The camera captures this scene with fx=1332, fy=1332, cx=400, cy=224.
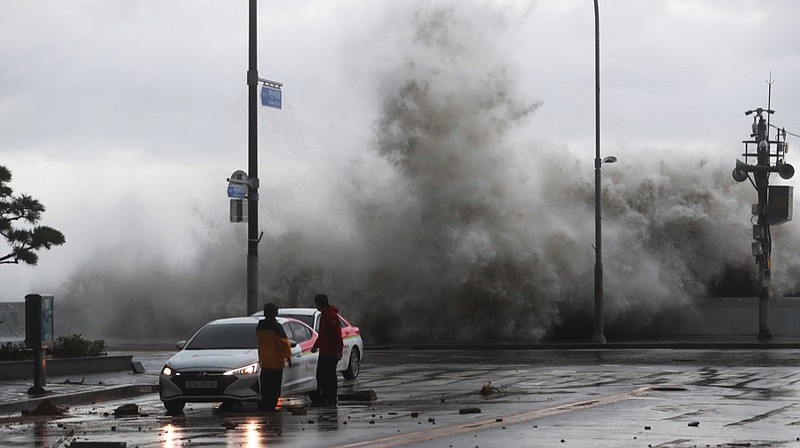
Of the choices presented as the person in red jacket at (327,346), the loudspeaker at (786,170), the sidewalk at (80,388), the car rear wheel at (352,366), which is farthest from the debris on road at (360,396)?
the loudspeaker at (786,170)

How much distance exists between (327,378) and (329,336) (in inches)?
24.6

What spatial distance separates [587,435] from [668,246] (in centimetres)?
4044

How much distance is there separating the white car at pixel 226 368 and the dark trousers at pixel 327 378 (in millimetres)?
506

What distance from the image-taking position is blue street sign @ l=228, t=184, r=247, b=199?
2542cm

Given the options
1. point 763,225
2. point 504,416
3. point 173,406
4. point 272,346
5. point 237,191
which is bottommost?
point 173,406

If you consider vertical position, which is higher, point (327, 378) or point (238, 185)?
point (238, 185)

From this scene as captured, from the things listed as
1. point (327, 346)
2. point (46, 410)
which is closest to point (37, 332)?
point (46, 410)

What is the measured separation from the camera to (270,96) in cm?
2612

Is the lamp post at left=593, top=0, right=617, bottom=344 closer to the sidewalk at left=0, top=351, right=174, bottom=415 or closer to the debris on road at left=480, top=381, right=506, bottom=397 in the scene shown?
the sidewalk at left=0, top=351, right=174, bottom=415

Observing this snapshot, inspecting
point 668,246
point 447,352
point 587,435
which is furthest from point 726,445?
point 668,246

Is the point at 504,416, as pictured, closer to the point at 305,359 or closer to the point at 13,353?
the point at 305,359

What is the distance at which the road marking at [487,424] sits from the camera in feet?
42.4

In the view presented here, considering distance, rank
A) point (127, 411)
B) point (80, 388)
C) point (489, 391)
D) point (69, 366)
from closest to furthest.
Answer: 1. point (127, 411)
2. point (489, 391)
3. point (80, 388)
4. point (69, 366)

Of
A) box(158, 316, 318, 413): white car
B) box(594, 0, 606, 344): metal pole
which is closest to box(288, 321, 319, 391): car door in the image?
box(158, 316, 318, 413): white car
